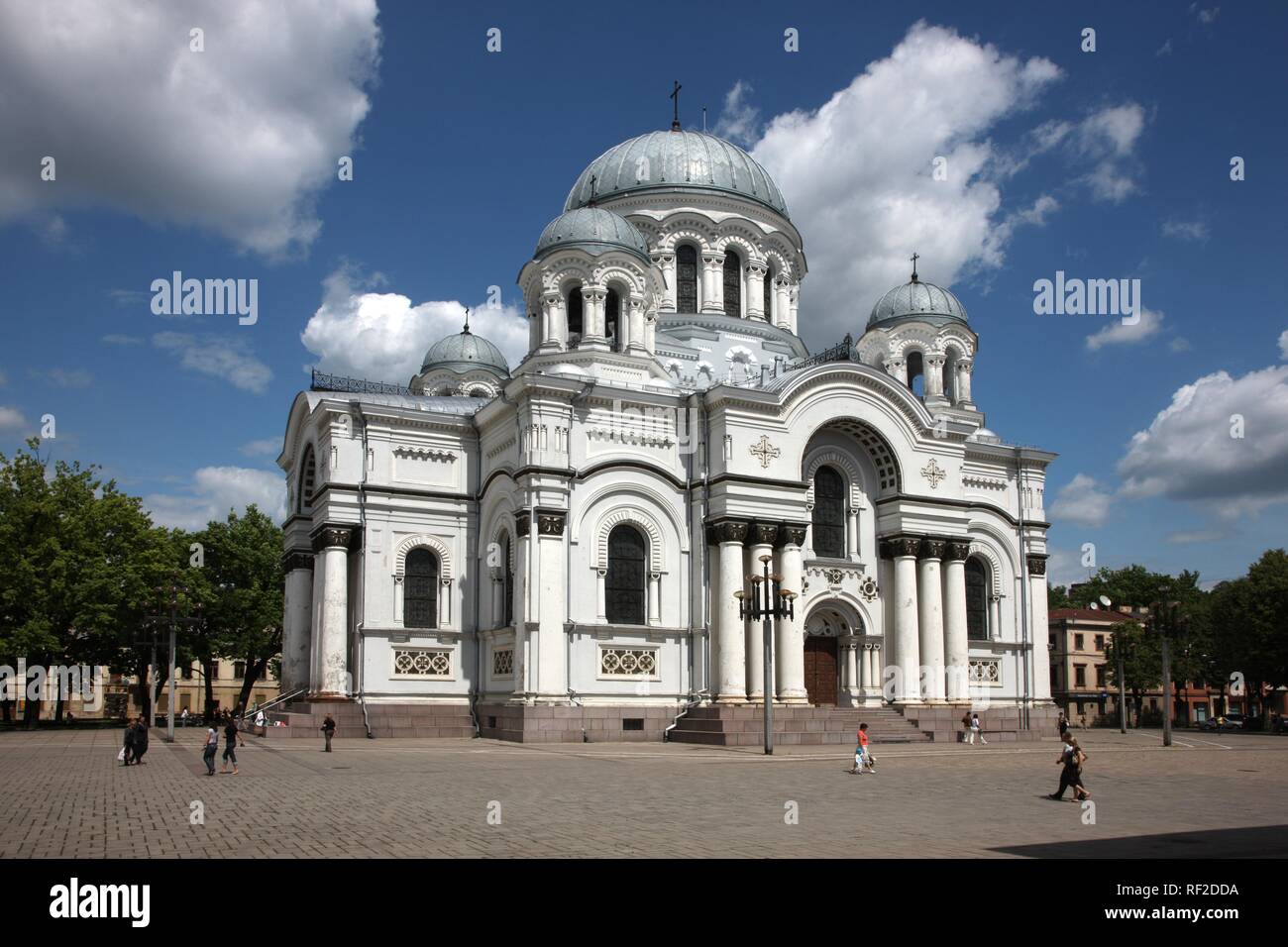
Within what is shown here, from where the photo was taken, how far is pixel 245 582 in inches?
2169

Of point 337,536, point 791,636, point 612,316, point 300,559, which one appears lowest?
point 791,636

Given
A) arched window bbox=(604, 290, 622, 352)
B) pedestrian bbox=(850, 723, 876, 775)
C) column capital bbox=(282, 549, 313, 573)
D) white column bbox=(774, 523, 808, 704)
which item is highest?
arched window bbox=(604, 290, 622, 352)

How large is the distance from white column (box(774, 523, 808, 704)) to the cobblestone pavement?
764 cm

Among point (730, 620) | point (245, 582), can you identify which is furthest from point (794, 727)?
point (245, 582)

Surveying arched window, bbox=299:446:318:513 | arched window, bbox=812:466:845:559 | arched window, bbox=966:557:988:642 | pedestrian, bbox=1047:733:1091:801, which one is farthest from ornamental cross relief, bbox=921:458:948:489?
pedestrian, bbox=1047:733:1091:801

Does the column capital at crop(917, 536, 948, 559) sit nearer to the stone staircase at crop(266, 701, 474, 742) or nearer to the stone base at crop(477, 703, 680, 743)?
the stone base at crop(477, 703, 680, 743)

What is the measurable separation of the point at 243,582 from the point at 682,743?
28.3m

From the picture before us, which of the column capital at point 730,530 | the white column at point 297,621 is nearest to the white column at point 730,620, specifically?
the column capital at point 730,530

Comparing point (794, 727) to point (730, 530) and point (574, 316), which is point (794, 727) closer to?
point (730, 530)

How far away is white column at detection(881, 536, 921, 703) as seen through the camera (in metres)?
39.7

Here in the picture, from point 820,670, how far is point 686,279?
50.9 ft

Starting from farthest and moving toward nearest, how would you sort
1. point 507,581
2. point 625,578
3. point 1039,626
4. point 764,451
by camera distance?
point 1039,626 → point 764,451 → point 507,581 → point 625,578

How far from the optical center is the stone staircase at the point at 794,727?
33.7m

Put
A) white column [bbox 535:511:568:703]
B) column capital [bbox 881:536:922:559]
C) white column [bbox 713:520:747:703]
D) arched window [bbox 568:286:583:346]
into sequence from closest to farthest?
1. white column [bbox 535:511:568:703]
2. white column [bbox 713:520:747:703]
3. column capital [bbox 881:536:922:559]
4. arched window [bbox 568:286:583:346]
